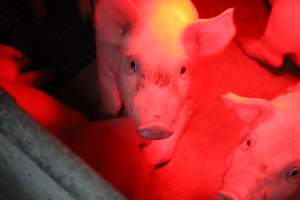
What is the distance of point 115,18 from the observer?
3.92 feet

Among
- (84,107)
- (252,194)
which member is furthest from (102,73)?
(252,194)

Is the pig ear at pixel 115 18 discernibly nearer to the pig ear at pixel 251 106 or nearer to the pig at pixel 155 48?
the pig at pixel 155 48

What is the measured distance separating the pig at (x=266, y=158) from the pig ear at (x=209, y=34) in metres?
0.22

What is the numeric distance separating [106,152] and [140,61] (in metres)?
0.36

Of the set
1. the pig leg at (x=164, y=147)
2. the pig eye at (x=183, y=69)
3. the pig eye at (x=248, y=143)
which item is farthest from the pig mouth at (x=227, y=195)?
the pig leg at (x=164, y=147)

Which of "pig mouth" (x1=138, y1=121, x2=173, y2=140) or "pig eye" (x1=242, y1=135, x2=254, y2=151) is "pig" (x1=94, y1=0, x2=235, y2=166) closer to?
"pig mouth" (x1=138, y1=121, x2=173, y2=140)

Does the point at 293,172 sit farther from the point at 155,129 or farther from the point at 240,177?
the point at 155,129

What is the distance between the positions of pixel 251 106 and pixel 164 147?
512 millimetres

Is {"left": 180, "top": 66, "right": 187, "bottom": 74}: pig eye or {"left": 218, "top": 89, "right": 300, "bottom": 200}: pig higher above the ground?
{"left": 180, "top": 66, "right": 187, "bottom": 74}: pig eye

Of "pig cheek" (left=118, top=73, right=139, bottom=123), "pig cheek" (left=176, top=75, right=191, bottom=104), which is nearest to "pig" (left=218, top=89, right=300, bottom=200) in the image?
"pig cheek" (left=176, top=75, right=191, bottom=104)

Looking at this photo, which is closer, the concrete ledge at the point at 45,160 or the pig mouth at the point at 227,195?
the concrete ledge at the point at 45,160

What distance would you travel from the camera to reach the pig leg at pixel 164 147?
4.96ft

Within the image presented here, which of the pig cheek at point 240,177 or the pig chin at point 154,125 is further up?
the pig chin at point 154,125

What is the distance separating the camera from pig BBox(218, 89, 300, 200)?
3.35 feet
